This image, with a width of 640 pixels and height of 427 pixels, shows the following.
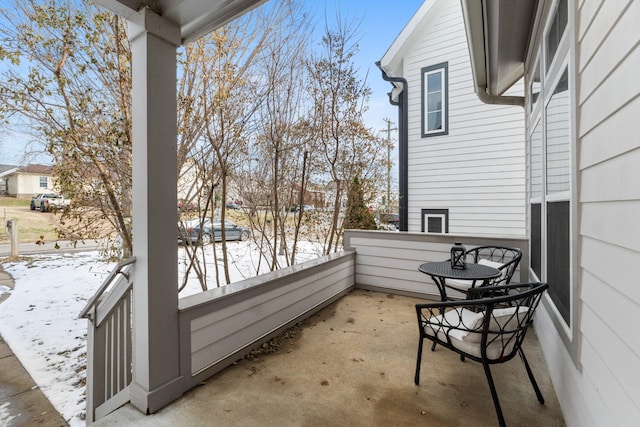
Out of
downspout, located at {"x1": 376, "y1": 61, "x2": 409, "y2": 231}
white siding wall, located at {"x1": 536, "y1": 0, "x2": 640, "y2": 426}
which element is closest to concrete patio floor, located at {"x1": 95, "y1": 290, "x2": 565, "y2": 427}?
white siding wall, located at {"x1": 536, "y1": 0, "x2": 640, "y2": 426}

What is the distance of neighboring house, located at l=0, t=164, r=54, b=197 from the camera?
9.70ft

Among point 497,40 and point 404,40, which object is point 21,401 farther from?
point 404,40

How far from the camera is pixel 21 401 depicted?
249cm

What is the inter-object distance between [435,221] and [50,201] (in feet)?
19.5

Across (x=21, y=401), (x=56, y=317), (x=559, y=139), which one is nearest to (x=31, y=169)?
(x=21, y=401)

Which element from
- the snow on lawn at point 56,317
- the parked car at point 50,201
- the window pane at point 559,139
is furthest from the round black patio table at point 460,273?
the parked car at point 50,201

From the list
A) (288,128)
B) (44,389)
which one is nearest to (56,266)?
(44,389)

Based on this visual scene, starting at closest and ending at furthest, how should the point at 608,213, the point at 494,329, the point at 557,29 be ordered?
the point at 608,213
the point at 494,329
the point at 557,29

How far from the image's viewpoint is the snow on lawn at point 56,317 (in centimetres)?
277

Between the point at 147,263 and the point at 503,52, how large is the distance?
4030 millimetres

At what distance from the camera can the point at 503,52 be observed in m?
3.42

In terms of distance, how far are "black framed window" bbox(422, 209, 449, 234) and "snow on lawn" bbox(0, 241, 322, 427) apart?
2.42 m

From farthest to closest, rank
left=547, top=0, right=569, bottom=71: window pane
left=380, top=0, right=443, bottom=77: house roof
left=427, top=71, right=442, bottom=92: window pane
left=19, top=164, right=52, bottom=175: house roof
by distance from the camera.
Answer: left=427, top=71, right=442, bottom=92: window pane, left=380, top=0, right=443, bottom=77: house roof, left=19, top=164, right=52, bottom=175: house roof, left=547, top=0, right=569, bottom=71: window pane

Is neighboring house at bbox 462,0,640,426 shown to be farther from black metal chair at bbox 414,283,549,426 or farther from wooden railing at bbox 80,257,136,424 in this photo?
wooden railing at bbox 80,257,136,424
